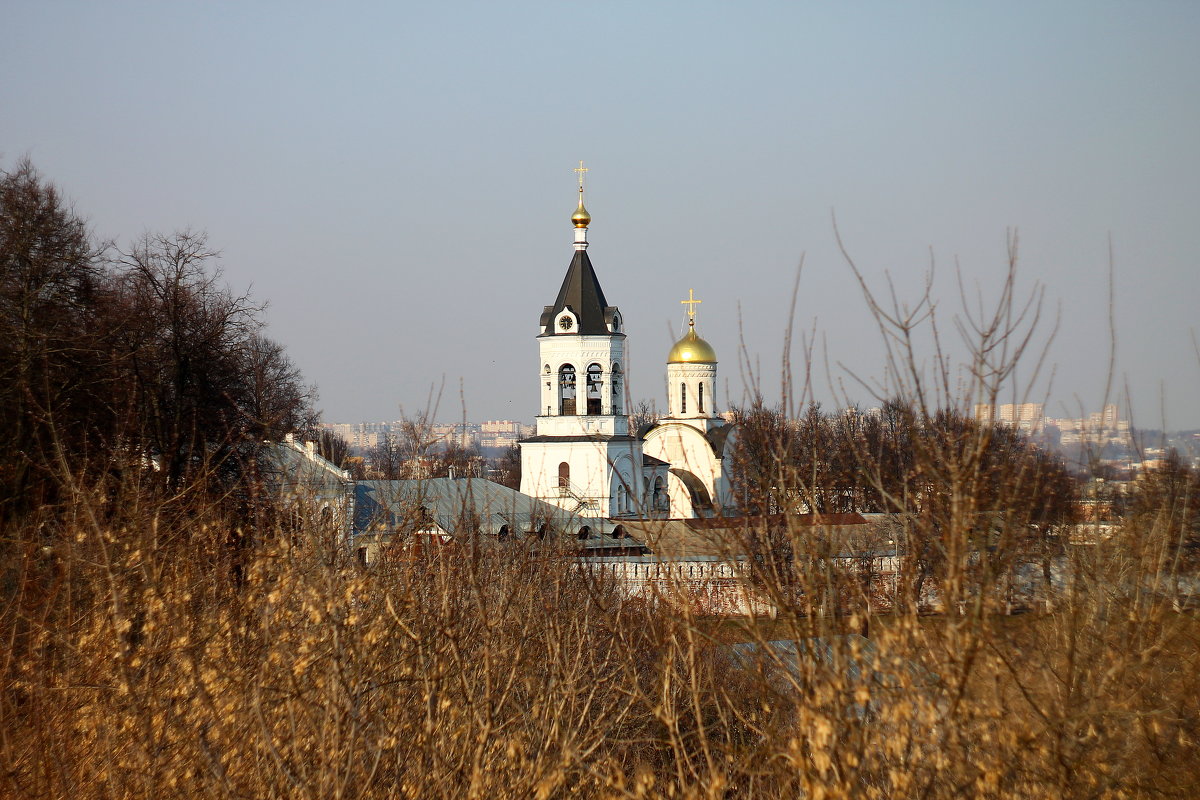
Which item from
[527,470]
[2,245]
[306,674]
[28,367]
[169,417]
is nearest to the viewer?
[306,674]

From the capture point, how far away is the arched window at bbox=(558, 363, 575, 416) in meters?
39.3

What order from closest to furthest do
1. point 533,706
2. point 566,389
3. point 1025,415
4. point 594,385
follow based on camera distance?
point 1025,415
point 533,706
point 594,385
point 566,389

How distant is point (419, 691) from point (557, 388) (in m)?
33.3

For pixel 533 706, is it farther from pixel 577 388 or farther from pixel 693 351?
pixel 693 351

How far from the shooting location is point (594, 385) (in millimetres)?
39312

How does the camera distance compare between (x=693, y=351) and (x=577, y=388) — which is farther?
(x=693, y=351)

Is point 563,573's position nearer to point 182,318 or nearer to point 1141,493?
point 1141,493

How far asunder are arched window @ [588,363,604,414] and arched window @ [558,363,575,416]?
0.56 meters

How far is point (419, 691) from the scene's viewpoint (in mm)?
6277

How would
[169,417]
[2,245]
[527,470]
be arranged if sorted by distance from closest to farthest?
[2,245], [169,417], [527,470]

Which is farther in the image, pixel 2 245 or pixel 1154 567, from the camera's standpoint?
pixel 2 245

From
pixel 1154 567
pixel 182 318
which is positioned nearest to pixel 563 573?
pixel 1154 567

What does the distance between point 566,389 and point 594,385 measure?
3.25 ft

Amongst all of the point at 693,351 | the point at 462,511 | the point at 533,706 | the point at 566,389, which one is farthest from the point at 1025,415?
the point at 693,351
